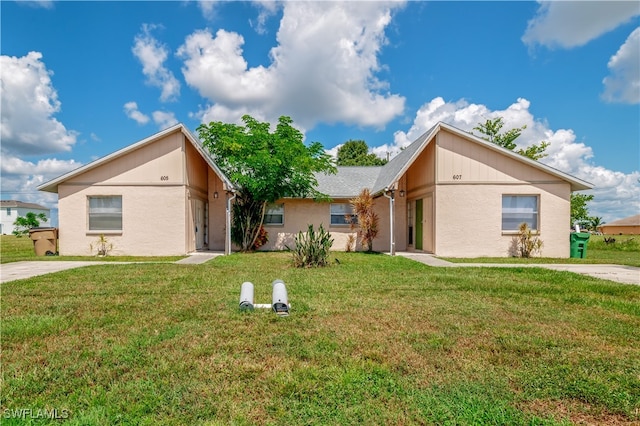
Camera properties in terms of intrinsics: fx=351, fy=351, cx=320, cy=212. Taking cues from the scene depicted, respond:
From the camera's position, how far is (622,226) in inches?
1983

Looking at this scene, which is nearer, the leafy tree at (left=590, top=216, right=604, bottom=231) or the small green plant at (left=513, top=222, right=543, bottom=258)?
the small green plant at (left=513, top=222, right=543, bottom=258)

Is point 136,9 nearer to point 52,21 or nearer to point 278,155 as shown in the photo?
point 52,21

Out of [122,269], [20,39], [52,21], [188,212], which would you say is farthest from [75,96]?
[122,269]

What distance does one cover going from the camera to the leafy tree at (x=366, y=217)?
16016 mm

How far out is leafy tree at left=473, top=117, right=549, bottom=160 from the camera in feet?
87.9

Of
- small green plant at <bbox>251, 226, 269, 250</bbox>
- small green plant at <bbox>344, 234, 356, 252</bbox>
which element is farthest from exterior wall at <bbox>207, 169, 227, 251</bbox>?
small green plant at <bbox>344, 234, 356, 252</bbox>

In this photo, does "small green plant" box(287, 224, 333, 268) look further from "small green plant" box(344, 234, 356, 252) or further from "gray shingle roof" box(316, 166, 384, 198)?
"gray shingle roof" box(316, 166, 384, 198)

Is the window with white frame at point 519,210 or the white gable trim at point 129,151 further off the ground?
the white gable trim at point 129,151

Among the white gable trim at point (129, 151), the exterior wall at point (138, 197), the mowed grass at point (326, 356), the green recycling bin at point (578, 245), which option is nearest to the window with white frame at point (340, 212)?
the white gable trim at point (129, 151)

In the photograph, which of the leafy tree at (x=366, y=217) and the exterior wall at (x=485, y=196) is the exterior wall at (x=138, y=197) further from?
the exterior wall at (x=485, y=196)

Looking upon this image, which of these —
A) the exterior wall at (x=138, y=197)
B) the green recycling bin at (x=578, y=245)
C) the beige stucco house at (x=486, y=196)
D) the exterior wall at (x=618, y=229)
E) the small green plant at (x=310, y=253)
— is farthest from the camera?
the exterior wall at (x=618, y=229)

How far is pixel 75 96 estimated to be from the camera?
18484 millimetres

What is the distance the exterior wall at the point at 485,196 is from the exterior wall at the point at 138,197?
10.6 metres

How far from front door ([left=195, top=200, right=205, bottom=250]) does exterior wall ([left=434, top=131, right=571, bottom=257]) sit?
10452 millimetres
